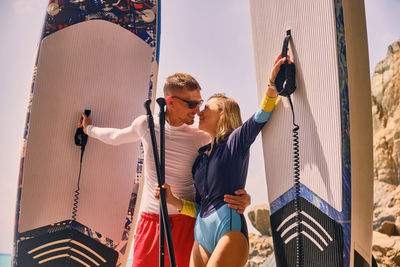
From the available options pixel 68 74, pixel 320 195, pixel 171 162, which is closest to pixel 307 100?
pixel 320 195

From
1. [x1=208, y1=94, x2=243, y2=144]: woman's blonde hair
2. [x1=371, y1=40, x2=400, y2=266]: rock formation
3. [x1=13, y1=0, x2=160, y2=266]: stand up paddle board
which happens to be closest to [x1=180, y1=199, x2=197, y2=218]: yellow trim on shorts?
[x1=208, y1=94, x2=243, y2=144]: woman's blonde hair

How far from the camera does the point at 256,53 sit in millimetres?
1705

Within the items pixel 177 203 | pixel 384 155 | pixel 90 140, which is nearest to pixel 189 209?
pixel 177 203

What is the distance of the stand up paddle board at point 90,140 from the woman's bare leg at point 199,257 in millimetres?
820

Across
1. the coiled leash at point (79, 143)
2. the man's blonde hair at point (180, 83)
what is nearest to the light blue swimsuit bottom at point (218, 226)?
the man's blonde hair at point (180, 83)

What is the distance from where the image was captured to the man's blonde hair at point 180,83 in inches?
69.3

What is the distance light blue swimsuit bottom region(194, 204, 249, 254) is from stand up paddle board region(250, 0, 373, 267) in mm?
211

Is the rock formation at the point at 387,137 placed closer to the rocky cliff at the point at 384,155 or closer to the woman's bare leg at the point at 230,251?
the rocky cliff at the point at 384,155

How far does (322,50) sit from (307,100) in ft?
0.59

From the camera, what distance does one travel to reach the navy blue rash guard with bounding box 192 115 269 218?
145 centimetres

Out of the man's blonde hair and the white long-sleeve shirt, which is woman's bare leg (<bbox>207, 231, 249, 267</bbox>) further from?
the man's blonde hair

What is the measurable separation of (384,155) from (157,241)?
765 centimetres

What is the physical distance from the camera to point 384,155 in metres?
8.30

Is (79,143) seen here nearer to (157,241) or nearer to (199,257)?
(157,241)
